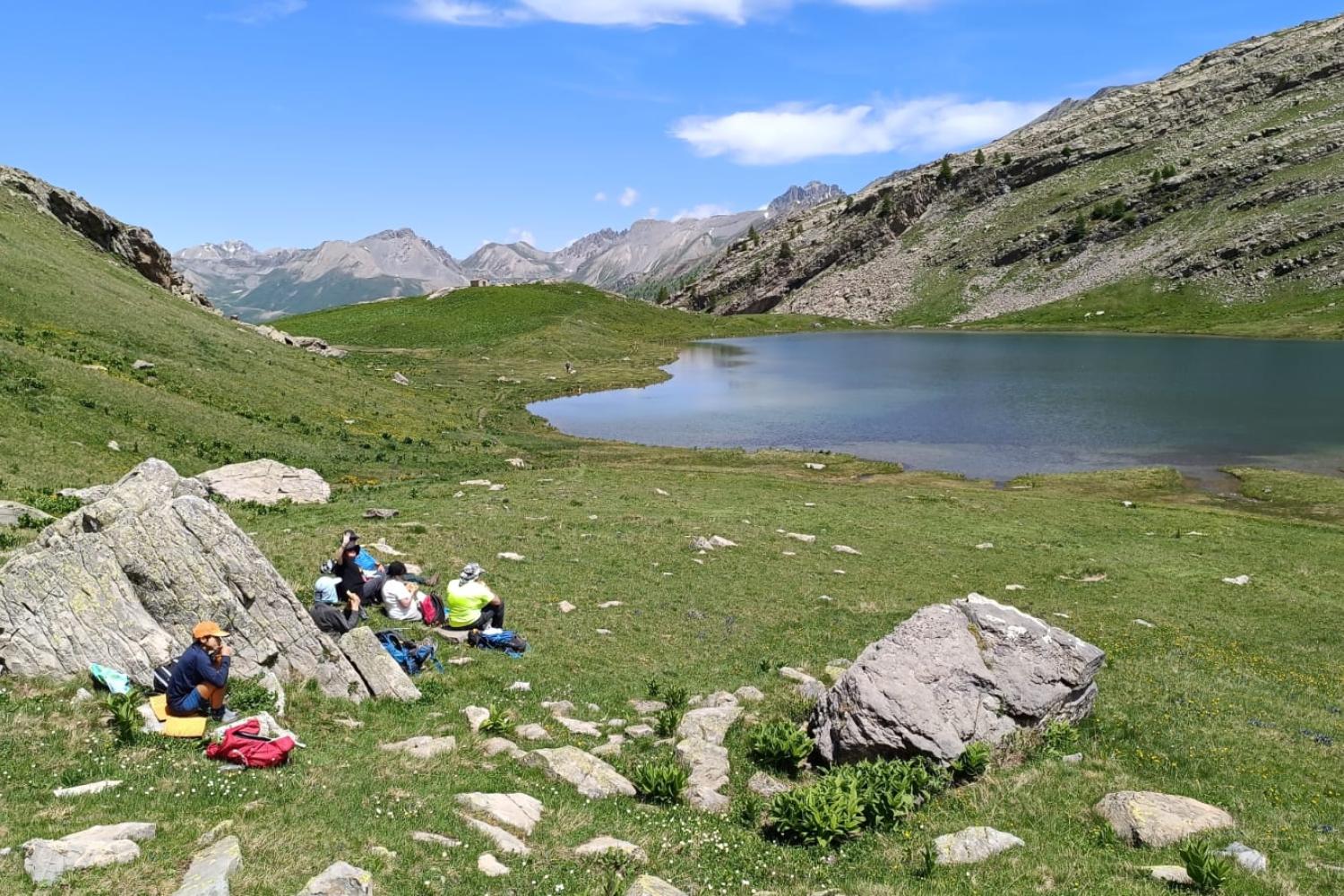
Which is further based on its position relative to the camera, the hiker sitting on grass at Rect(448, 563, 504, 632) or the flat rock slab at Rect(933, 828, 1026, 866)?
the hiker sitting on grass at Rect(448, 563, 504, 632)

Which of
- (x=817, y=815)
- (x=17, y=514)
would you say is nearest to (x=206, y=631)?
(x=817, y=815)

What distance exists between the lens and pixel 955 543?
40.2m

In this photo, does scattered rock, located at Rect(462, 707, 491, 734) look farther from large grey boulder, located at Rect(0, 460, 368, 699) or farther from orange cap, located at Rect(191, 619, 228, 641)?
orange cap, located at Rect(191, 619, 228, 641)

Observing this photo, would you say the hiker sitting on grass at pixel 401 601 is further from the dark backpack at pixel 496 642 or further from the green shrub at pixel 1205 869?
the green shrub at pixel 1205 869

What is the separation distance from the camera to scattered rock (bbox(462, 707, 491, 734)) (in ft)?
57.1

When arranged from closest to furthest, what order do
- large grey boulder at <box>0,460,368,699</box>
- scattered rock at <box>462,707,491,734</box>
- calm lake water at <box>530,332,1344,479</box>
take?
1. large grey boulder at <box>0,460,368,699</box>
2. scattered rock at <box>462,707,491,734</box>
3. calm lake water at <box>530,332,1344,479</box>

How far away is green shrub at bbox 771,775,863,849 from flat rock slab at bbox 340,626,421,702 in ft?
30.7

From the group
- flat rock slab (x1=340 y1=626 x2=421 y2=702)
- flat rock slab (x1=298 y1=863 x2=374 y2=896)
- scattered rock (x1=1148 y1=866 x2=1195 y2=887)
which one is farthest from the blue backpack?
scattered rock (x1=1148 y1=866 x2=1195 y2=887)

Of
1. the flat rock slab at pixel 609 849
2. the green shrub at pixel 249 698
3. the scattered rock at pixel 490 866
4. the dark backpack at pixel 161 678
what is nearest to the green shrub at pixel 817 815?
the flat rock slab at pixel 609 849

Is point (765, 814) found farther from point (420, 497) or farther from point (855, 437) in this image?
point (855, 437)

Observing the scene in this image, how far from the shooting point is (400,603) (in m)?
24.1

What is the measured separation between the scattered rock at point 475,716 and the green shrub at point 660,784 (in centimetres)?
421

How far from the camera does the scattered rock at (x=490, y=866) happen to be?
37.7ft

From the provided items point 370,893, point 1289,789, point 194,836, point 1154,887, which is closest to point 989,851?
point 1154,887
